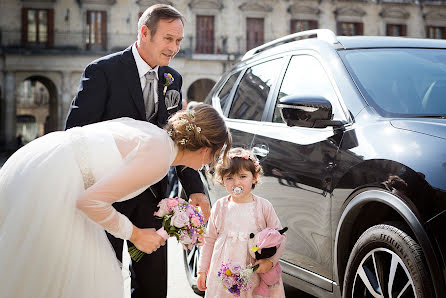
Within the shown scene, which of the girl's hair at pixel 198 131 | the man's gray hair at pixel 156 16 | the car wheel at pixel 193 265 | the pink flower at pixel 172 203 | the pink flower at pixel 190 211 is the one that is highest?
the man's gray hair at pixel 156 16

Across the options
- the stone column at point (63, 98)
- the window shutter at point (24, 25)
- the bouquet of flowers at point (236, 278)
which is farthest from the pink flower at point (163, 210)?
the window shutter at point (24, 25)

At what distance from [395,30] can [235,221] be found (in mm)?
36246

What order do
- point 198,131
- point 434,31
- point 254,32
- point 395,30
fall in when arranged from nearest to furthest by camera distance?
1. point 198,131
2. point 254,32
3. point 395,30
4. point 434,31

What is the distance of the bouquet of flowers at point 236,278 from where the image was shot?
3418mm

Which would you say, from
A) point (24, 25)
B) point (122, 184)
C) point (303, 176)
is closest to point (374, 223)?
point (303, 176)

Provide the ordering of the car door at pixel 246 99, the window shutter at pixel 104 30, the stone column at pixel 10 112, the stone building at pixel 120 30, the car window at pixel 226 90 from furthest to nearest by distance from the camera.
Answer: the window shutter at pixel 104 30 → the stone building at pixel 120 30 → the stone column at pixel 10 112 → the car window at pixel 226 90 → the car door at pixel 246 99

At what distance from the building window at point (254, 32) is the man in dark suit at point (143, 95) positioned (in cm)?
3183

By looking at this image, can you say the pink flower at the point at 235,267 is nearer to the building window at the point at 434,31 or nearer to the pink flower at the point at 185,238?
the pink flower at the point at 185,238

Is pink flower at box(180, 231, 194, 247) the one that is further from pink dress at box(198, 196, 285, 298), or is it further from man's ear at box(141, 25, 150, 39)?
man's ear at box(141, 25, 150, 39)

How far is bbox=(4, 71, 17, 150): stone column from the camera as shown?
3259cm

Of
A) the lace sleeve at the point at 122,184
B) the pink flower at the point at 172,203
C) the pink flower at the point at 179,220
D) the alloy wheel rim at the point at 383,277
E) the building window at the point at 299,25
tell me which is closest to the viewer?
the lace sleeve at the point at 122,184

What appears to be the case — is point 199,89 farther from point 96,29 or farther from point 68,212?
point 68,212

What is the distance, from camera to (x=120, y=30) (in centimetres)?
3369

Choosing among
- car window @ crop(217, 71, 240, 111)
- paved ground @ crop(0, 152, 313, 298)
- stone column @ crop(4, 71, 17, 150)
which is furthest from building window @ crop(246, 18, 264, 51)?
car window @ crop(217, 71, 240, 111)
